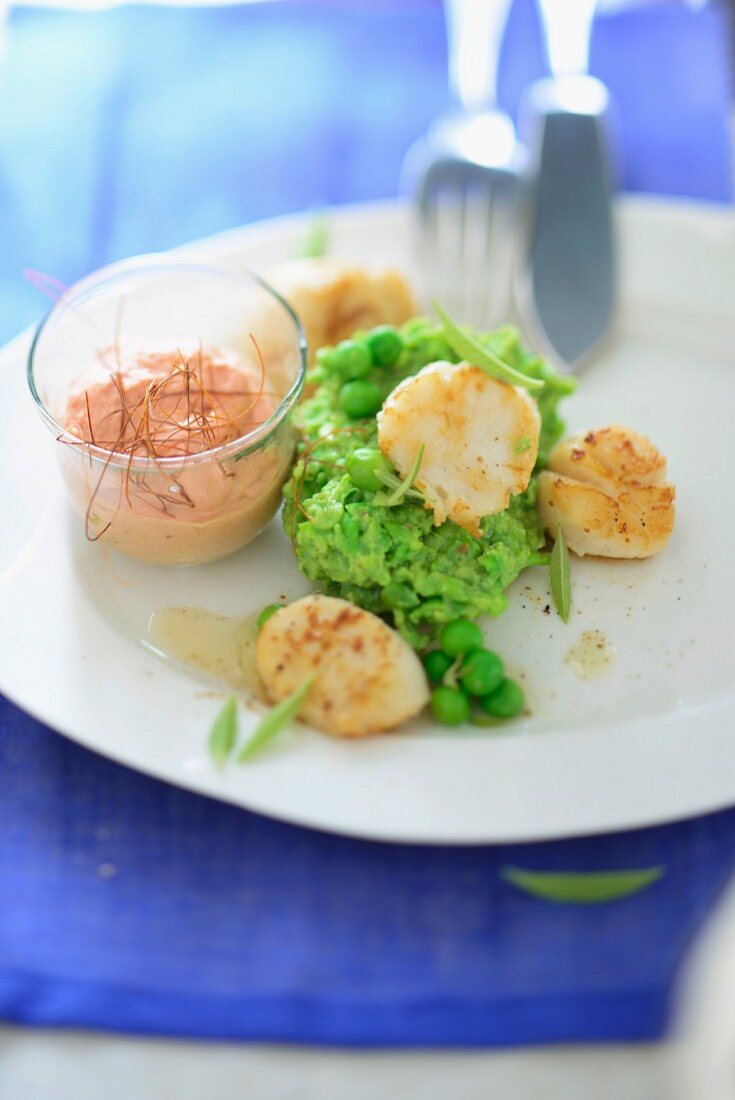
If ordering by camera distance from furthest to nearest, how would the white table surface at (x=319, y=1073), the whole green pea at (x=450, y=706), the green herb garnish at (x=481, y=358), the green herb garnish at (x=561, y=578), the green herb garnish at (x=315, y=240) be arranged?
1. the green herb garnish at (x=315, y=240)
2. the green herb garnish at (x=561, y=578)
3. the green herb garnish at (x=481, y=358)
4. the whole green pea at (x=450, y=706)
5. the white table surface at (x=319, y=1073)

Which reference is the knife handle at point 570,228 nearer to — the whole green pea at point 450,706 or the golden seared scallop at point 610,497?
the golden seared scallop at point 610,497

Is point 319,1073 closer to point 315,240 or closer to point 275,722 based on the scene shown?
point 275,722

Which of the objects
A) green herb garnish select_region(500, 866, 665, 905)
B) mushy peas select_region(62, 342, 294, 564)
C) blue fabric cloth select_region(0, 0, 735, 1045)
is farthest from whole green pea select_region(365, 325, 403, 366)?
green herb garnish select_region(500, 866, 665, 905)

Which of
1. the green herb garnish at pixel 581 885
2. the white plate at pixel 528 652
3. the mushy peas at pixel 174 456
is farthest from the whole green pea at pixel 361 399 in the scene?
the green herb garnish at pixel 581 885

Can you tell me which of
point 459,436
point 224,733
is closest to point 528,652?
point 459,436

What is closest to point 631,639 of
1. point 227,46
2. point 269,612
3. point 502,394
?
point 502,394

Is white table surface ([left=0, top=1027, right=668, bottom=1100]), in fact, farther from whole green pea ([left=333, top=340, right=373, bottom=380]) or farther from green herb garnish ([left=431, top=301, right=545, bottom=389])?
whole green pea ([left=333, top=340, right=373, bottom=380])
